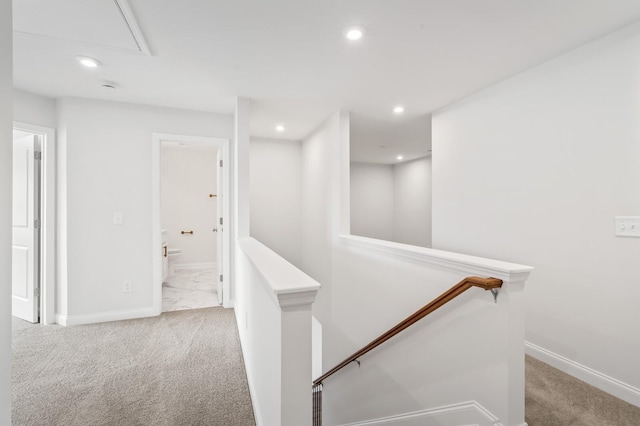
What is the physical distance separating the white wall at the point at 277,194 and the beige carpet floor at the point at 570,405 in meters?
3.53

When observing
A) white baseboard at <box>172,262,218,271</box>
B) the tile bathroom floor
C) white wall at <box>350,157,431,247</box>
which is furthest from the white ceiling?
white baseboard at <box>172,262,218,271</box>

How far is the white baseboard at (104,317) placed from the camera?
3.12m

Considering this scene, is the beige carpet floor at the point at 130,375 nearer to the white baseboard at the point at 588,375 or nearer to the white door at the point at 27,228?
the white door at the point at 27,228

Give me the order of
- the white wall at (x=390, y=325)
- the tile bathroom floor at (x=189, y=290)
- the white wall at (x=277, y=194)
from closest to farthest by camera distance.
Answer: the white wall at (x=390, y=325)
the tile bathroom floor at (x=189, y=290)
the white wall at (x=277, y=194)

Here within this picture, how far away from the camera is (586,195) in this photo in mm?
2096

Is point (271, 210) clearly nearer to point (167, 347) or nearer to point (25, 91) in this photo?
point (167, 347)

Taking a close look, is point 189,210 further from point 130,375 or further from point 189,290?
point 130,375

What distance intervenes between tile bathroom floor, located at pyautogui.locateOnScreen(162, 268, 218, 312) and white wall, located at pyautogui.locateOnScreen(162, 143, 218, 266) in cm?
61

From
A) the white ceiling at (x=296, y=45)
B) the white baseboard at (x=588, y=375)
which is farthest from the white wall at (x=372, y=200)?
the white baseboard at (x=588, y=375)

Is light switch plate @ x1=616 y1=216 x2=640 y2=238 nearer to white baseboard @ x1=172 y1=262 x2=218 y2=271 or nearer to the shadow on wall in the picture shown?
the shadow on wall

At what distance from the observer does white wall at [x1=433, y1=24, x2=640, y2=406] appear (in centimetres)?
190

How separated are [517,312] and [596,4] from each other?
183 cm

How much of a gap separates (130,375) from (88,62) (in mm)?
2503

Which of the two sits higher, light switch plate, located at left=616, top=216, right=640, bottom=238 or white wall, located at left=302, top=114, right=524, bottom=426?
light switch plate, located at left=616, top=216, right=640, bottom=238
